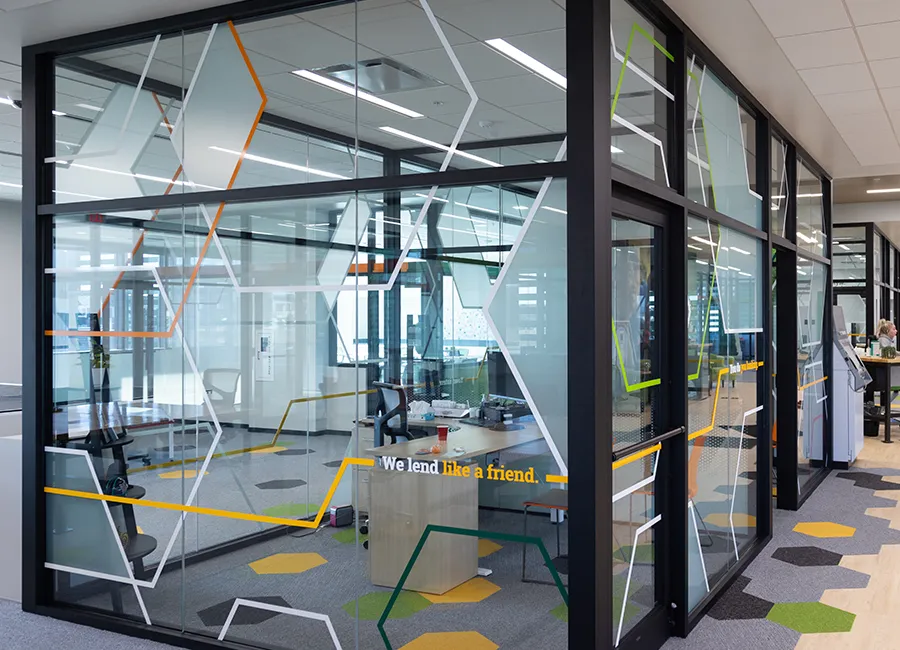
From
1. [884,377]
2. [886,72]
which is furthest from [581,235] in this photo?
[884,377]

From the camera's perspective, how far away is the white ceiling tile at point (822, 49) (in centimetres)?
420

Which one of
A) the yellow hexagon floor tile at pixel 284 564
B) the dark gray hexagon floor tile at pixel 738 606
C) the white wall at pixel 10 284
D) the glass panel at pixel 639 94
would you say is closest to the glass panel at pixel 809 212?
the dark gray hexagon floor tile at pixel 738 606

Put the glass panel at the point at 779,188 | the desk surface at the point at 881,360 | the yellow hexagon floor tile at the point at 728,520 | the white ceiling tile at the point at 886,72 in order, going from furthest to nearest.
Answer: the desk surface at the point at 881,360 < the glass panel at the point at 779,188 < the white ceiling tile at the point at 886,72 < the yellow hexagon floor tile at the point at 728,520

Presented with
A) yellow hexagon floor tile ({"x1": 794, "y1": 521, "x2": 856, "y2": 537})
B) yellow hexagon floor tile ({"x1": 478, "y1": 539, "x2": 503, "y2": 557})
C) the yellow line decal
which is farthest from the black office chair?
yellow hexagon floor tile ({"x1": 794, "y1": 521, "x2": 856, "y2": 537})

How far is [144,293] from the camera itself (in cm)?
388

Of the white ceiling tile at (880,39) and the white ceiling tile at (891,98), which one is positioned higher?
the white ceiling tile at (880,39)

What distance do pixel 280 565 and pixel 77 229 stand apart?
189cm

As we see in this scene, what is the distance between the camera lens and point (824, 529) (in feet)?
19.2

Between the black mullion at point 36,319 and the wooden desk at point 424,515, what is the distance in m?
1.86

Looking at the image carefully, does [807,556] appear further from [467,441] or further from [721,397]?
[467,441]

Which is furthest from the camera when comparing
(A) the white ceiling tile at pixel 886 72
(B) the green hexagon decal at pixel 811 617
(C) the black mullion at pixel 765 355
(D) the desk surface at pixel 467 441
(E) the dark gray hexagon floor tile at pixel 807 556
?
(C) the black mullion at pixel 765 355

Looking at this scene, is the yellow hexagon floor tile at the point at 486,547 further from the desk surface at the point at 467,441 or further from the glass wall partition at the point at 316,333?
the desk surface at the point at 467,441

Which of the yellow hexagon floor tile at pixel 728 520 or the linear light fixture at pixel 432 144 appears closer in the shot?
the linear light fixture at pixel 432 144

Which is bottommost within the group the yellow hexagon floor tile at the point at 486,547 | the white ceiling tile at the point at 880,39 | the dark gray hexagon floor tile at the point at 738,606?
the dark gray hexagon floor tile at the point at 738,606
